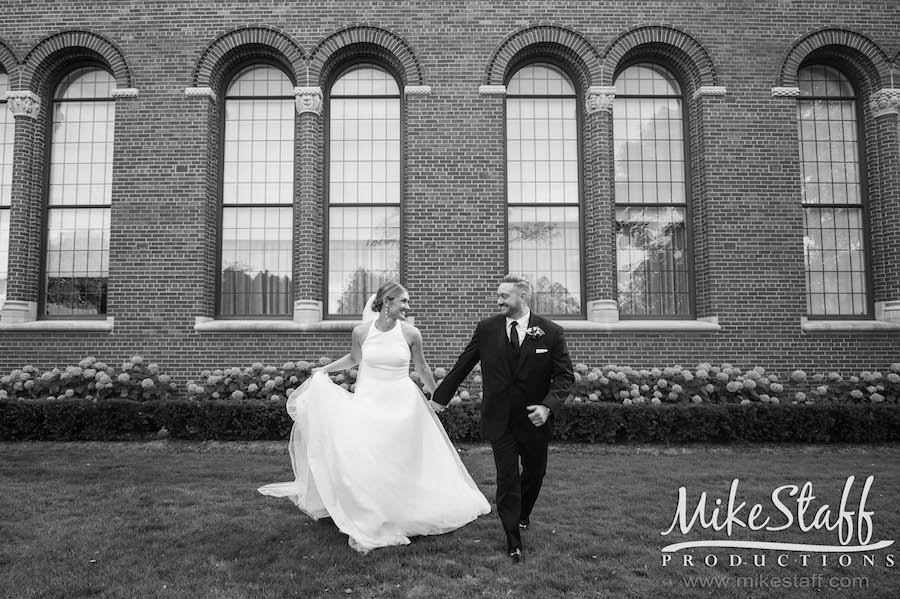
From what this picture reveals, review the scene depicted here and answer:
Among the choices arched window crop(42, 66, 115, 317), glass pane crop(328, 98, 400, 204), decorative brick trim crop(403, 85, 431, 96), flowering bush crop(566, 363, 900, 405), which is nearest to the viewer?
flowering bush crop(566, 363, 900, 405)

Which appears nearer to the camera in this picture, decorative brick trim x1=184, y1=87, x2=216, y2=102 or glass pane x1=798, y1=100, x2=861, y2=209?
decorative brick trim x1=184, y1=87, x2=216, y2=102

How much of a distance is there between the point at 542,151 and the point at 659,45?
2.93 m

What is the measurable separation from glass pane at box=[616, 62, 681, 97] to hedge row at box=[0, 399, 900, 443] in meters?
6.15

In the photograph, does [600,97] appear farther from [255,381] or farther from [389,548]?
[389,548]

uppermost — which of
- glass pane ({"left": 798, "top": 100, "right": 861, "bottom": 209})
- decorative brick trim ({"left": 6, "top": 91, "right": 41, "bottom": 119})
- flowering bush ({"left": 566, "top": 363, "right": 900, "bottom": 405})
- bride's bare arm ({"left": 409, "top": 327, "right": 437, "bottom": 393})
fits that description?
decorative brick trim ({"left": 6, "top": 91, "right": 41, "bottom": 119})

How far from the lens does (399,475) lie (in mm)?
4516

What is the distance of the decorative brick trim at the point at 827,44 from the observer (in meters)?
10.5

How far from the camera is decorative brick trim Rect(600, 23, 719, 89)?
1045 centimetres

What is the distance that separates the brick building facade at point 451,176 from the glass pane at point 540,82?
5 cm

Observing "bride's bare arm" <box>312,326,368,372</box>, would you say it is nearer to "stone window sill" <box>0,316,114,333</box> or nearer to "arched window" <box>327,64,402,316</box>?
"arched window" <box>327,64,402,316</box>

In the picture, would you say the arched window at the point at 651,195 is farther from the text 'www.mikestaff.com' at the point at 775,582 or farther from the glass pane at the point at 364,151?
the text 'www.mikestaff.com' at the point at 775,582

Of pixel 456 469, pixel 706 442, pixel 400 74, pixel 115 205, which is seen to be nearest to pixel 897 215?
pixel 706 442

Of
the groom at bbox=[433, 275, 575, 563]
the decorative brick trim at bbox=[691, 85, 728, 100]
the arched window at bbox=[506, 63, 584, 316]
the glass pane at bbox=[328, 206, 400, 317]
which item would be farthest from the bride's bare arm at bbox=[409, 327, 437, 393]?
the decorative brick trim at bbox=[691, 85, 728, 100]

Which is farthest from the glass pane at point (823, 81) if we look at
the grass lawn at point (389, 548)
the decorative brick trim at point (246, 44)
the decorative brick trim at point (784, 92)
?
the decorative brick trim at point (246, 44)
